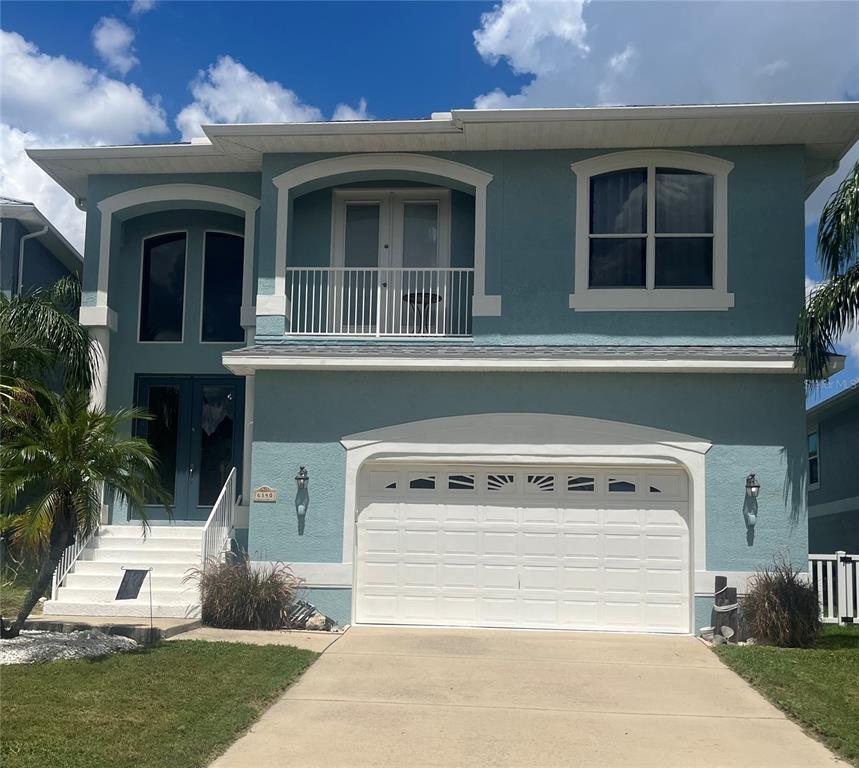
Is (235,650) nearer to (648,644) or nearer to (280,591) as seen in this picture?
(280,591)

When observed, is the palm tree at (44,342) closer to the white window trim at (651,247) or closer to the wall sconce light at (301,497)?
the wall sconce light at (301,497)

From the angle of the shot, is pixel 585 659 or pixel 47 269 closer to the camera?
pixel 585 659

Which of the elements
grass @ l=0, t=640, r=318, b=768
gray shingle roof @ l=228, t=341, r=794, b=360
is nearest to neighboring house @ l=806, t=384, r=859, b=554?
gray shingle roof @ l=228, t=341, r=794, b=360

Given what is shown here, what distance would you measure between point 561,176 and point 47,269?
10.5 m

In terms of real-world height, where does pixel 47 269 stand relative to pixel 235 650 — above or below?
above

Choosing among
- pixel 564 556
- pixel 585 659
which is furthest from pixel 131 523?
pixel 585 659

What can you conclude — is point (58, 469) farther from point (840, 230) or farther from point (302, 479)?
point (840, 230)

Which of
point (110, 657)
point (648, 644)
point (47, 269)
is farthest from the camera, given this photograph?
point (47, 269)

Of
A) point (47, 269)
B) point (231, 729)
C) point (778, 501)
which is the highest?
point (47, 269)

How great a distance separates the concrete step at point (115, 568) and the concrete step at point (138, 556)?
0.10 metres

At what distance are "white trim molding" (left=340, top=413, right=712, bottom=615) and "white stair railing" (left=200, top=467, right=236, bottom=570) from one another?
1875 millimetres

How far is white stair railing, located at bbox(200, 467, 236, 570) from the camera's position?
45.7ft

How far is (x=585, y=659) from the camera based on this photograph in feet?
38.8

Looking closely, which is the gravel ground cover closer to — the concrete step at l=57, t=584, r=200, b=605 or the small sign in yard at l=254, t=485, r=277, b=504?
the concrete step at l=57, t=584, r=200, b=605
